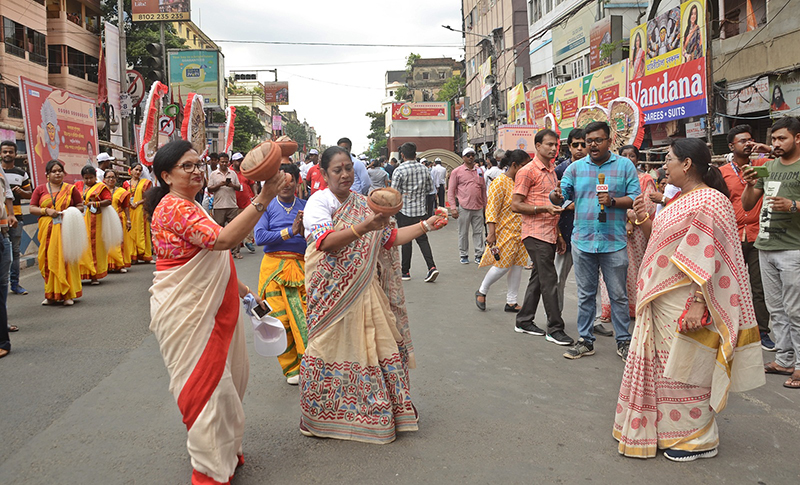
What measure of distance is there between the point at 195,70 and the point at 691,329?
1415 inches

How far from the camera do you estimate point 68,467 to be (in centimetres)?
347

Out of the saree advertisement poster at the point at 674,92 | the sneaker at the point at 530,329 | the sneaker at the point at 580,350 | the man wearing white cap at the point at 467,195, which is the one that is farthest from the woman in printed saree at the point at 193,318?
the saree advertisement poster at the point at 674,92

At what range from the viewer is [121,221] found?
11.1m

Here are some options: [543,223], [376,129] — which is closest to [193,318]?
[543,223]

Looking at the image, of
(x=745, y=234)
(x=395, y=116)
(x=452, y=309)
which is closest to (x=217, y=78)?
(x=395, y=116)

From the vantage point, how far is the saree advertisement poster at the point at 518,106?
89.7ft

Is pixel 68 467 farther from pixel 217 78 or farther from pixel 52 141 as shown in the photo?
pixel 217 78

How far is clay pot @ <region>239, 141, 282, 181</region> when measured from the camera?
9.00ft

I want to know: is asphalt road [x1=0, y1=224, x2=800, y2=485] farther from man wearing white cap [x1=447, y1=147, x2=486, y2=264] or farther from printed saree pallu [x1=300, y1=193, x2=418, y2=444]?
man wearing white cap [x1=447, y1=147, x2=486, y2=264]

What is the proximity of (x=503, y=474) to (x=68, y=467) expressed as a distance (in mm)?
2284

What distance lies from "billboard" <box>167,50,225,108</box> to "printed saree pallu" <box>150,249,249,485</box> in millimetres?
34639

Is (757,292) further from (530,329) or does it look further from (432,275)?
(432,275)

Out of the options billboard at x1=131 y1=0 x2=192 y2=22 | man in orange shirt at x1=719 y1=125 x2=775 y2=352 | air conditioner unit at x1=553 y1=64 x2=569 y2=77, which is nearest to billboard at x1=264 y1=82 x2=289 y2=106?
billboard at x1=131 y1=0 x2=192 y2=22

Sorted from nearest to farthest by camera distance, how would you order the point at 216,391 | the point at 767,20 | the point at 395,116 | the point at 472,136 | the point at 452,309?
the point at 216,391 < the point at 452,309 < the point at 767,20 < the point at 395,116 < the point at 472,136
